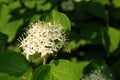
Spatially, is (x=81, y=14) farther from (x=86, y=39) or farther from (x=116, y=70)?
(x=116, y=70)

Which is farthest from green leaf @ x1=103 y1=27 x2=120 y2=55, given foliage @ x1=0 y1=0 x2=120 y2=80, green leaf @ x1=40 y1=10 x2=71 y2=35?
green leaf @ x1=40 y1=10 x2=71 y2=35

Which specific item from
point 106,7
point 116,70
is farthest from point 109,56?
point 106,7

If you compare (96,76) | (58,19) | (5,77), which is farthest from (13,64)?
(96,76)

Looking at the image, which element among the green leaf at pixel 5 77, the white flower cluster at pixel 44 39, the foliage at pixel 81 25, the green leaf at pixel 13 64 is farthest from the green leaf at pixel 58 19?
the foliage at pixel 81 25

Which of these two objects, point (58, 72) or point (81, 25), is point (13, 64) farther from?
point (81, 25)

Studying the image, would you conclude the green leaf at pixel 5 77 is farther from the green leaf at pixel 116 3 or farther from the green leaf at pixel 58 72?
the green leaf at pixel 116 3
